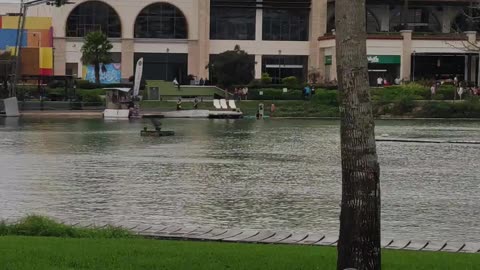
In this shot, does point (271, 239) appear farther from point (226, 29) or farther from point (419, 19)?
point (419, 19)

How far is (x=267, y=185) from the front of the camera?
61.8 feet

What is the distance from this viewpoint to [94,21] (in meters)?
93.2

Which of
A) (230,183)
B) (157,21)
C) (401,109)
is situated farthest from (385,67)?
(230,183)

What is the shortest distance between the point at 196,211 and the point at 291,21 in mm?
83070

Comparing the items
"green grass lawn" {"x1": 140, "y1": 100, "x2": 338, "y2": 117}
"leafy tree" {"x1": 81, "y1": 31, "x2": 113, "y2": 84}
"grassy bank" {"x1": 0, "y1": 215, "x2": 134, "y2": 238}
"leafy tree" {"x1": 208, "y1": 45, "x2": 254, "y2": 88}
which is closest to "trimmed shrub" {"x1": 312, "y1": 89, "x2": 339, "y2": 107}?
"green grass lawn" {"x1": 140, "y1": 100, "x2": 338, "y2": 117}

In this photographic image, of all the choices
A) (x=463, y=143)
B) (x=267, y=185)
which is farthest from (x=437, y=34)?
(x=267, y=185)

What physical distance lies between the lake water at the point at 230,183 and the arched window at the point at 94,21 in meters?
59.9

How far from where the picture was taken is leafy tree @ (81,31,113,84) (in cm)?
8369

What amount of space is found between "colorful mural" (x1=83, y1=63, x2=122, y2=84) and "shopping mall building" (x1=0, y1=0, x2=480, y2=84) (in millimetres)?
535

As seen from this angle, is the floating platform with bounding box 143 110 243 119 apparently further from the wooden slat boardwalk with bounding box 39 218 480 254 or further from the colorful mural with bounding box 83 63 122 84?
the wooden slat boardwalk with bounding box 39 218 480 254

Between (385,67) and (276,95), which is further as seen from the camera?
(385,67)

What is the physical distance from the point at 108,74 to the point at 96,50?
7.88 metres

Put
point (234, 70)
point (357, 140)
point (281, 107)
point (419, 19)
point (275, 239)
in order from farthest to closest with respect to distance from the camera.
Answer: point (419, 19)
point (234, 70)
point (281, 107)
point (275, 239)
point (357, 140)

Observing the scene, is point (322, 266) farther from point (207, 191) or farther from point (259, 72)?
point (259, 72)
